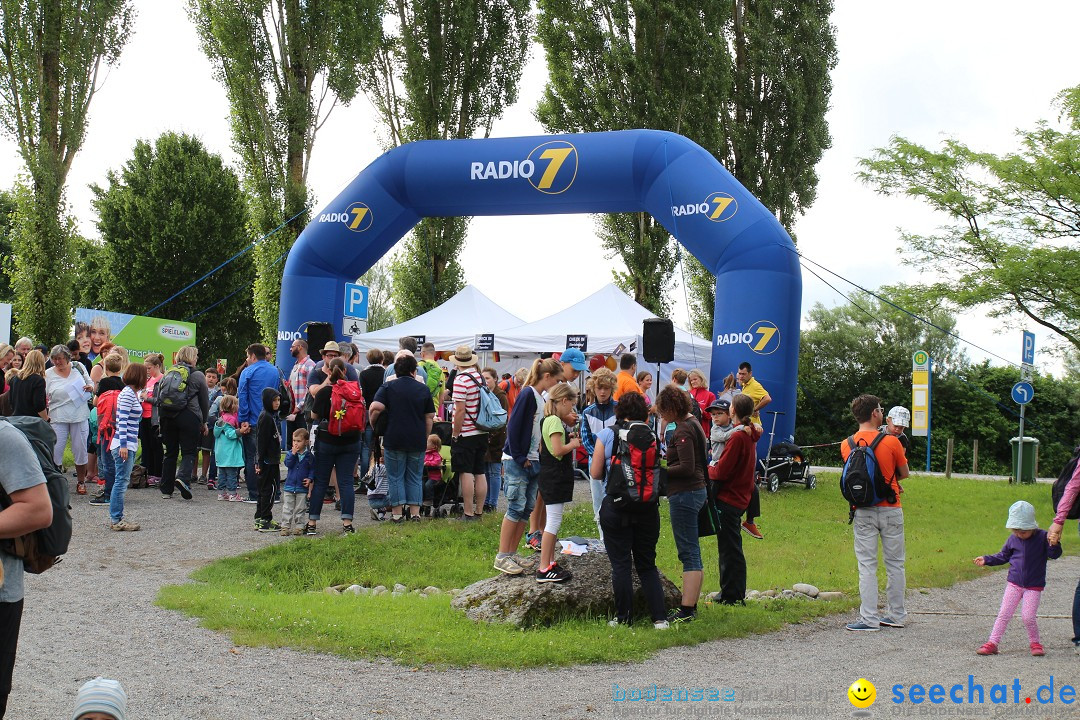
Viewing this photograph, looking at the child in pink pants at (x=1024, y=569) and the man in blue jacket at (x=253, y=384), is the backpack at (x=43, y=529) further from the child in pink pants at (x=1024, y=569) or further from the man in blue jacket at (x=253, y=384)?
the man in blue jacket at (x=253, y=384)

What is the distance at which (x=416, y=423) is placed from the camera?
10.0 meters

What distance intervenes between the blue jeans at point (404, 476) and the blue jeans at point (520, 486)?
199cm

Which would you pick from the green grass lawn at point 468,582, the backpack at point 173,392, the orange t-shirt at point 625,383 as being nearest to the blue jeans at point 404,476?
the green grass lawn at point 468,582

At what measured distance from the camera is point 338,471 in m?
10.1

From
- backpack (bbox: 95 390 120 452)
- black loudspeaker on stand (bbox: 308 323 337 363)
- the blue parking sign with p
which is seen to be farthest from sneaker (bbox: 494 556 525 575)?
the blue parking sign with p

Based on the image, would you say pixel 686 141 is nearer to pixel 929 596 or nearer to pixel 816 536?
pixel 816 536

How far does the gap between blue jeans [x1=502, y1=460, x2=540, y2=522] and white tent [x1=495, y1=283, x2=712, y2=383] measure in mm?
8480

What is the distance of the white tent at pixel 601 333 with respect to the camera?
1700 centimetres

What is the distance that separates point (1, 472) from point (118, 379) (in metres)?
8.80

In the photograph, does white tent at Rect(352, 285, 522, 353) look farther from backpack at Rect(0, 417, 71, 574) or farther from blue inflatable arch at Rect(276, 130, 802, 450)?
backpack at Rect(0, 417, 71, 574)

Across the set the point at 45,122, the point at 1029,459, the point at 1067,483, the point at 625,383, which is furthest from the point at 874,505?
the point at 45,122

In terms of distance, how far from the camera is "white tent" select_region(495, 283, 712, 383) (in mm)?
17000

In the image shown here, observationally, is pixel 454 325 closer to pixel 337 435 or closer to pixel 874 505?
pixel 337 435

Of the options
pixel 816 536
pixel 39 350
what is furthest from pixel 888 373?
pixel 39 350
